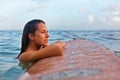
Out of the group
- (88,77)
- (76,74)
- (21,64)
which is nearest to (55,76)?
(76,74)

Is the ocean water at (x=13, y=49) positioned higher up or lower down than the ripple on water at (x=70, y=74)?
lower down

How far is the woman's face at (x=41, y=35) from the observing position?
411 centimetres

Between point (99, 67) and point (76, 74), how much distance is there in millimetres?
269

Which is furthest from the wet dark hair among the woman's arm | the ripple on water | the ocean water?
the ripple on water

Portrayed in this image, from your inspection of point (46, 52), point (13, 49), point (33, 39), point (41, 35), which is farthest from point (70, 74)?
point (13, 49)

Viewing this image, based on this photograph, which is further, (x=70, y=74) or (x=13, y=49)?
(x=13, y=49)

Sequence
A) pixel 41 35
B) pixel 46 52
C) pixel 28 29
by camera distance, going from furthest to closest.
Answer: pixel 28 29, pixel 41 35, pixel 46 52

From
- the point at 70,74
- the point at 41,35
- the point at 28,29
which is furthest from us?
the point at 28,29

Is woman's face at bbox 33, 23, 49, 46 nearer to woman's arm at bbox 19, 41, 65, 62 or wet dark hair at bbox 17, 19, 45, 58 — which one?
wet dark hair at bbox 17, 19, 45, 58

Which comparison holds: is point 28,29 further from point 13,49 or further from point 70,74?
point 13,49

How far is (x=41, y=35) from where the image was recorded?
4.12 meters

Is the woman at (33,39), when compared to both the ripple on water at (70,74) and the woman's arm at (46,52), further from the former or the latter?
the ripple on water at (70,74)

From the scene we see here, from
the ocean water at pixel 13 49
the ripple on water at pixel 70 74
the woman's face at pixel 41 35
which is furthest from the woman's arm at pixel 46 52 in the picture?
the ripple on water at pixel 70 74

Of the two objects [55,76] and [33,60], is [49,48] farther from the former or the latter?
[55,76]
